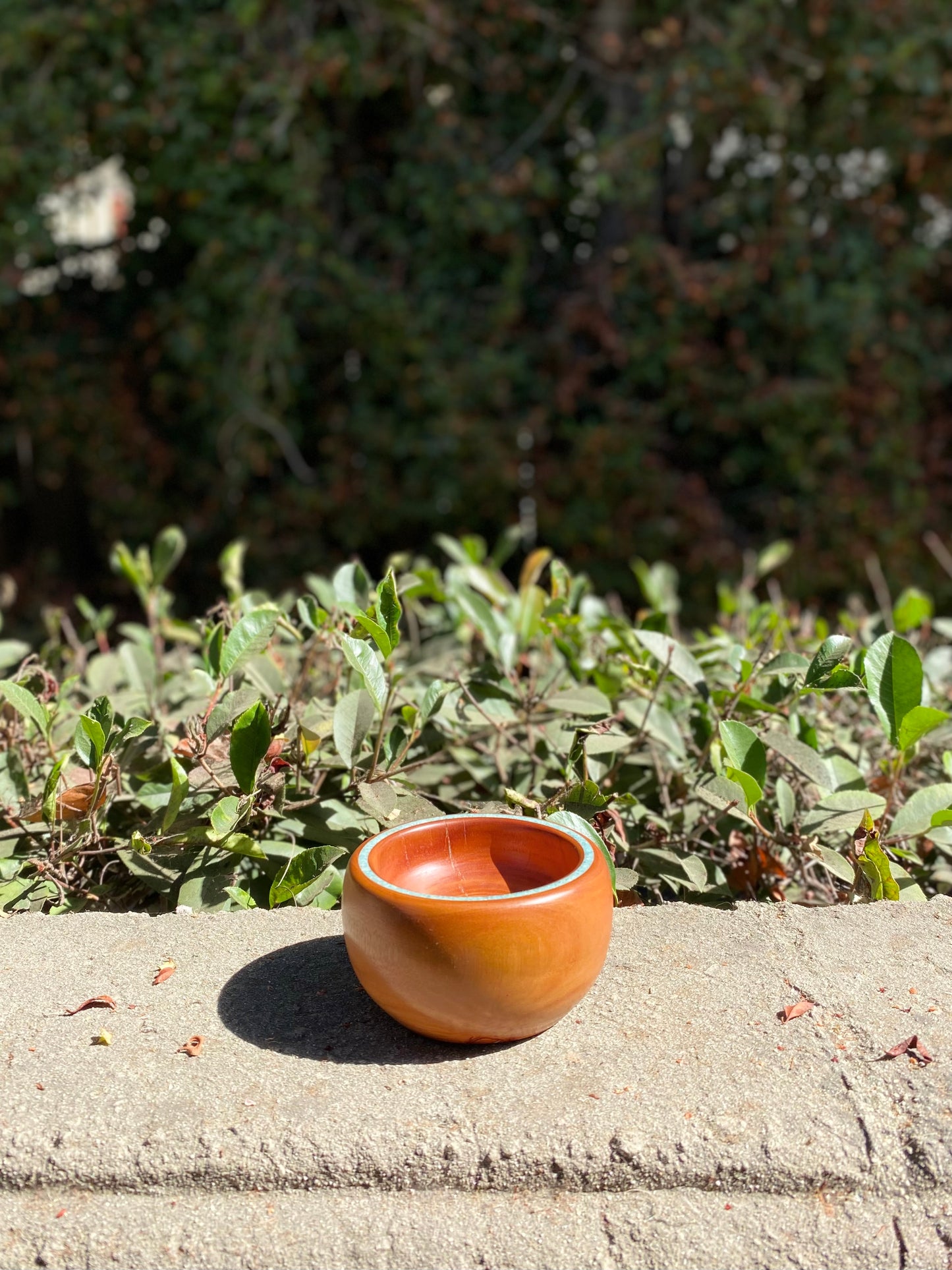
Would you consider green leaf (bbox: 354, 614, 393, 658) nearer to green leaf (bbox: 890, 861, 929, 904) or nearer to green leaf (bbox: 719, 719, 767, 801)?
green leaf (bbox: 719, 719, 767, 801)

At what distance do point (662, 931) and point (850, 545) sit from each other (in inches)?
153

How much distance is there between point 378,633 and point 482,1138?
54cm

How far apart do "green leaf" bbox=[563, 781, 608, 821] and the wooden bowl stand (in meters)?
0.21

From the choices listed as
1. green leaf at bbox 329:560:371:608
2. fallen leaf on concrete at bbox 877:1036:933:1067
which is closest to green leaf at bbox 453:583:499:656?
green leaf at bbox 329:560:371:608

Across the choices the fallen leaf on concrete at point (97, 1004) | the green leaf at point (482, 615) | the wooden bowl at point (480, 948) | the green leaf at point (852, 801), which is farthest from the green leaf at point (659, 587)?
the fallen leaf on concrete at point (97, 1004)

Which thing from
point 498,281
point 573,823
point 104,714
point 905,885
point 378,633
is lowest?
point 905,885

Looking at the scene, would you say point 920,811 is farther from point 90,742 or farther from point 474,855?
point 90,742

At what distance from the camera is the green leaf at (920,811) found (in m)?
1.44

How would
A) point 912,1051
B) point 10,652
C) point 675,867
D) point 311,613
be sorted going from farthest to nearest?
point 10,652 < point 311,613 < point 675,867 < point 912,1051

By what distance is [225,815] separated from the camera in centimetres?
135

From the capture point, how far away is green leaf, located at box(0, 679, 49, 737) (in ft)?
4.54

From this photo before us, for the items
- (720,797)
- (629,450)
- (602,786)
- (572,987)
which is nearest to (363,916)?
(572,987)

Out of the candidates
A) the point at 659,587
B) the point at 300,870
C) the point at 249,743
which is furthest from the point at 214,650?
the point at 659,587

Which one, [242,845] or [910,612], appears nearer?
[242,845]
